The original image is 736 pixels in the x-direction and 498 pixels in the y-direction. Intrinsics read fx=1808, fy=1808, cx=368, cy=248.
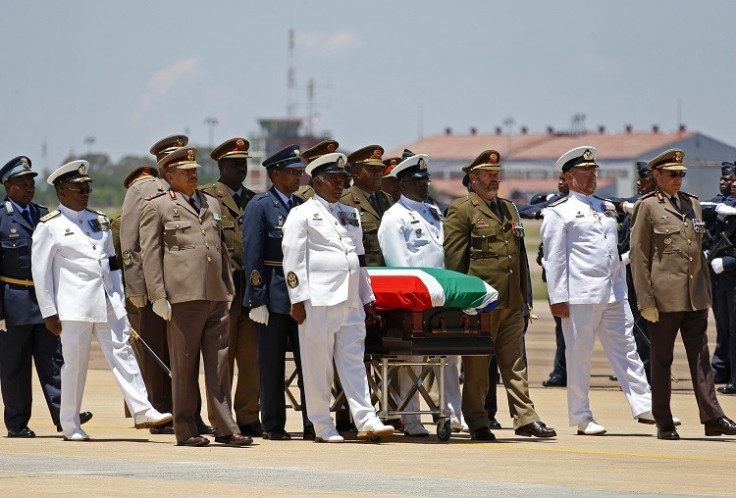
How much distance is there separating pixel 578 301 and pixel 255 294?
2.64 metres

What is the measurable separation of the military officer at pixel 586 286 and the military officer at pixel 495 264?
0.30 metres

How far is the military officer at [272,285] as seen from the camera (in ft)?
44.9

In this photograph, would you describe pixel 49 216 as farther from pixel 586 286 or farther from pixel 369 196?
pixel 586 286

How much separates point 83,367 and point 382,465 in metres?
3.02

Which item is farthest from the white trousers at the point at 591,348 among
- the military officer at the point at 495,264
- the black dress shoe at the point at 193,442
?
the black dress shoe at the point at 193,442

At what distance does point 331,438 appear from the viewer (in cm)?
1344

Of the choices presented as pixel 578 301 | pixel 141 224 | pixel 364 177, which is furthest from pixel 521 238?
pixel 141 224

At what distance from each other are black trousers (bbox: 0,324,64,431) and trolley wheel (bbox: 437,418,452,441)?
3.04m

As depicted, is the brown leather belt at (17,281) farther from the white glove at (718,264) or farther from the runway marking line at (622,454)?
the white glove at (718,264)

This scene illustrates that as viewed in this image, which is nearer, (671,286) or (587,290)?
(671,286)

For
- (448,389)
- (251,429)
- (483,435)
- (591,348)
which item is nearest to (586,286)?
(591,348)

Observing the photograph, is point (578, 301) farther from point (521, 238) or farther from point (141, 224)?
point (141, 224)

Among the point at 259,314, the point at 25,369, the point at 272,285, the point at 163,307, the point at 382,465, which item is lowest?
the point at 382,465

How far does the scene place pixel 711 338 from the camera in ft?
96.0
